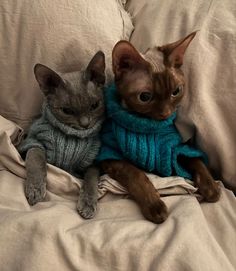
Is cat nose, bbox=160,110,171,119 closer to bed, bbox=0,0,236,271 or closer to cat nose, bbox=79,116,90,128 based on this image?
bed, bbox=0,0,236,271

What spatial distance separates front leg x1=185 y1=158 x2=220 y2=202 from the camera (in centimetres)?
107

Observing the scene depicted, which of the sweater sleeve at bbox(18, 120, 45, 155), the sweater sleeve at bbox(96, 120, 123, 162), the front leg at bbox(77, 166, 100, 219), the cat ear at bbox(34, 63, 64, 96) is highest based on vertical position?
the cat ear at bbox(34, 63, 64, 96)

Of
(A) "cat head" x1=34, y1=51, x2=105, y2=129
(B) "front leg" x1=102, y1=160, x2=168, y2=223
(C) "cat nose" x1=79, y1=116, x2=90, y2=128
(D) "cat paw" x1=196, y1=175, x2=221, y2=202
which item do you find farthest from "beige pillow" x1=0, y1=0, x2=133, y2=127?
(D) "cat paw" x1=196, y1=175, x2=221, y2=202

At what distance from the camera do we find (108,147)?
117 cm

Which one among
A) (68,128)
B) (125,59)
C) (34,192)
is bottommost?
(34,192)

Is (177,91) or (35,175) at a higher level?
(177,91)

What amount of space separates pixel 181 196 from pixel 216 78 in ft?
1.20

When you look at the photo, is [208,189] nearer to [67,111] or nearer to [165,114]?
[165,114]

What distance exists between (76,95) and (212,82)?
410 mm

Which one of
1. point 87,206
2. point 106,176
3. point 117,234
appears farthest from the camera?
point 106,176

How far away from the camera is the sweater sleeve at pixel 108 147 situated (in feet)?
3.74

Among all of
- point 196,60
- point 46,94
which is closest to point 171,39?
point 196,60

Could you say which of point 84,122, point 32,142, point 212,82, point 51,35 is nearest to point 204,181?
point 212,82

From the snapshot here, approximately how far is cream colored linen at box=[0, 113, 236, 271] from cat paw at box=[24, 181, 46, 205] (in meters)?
0.02
